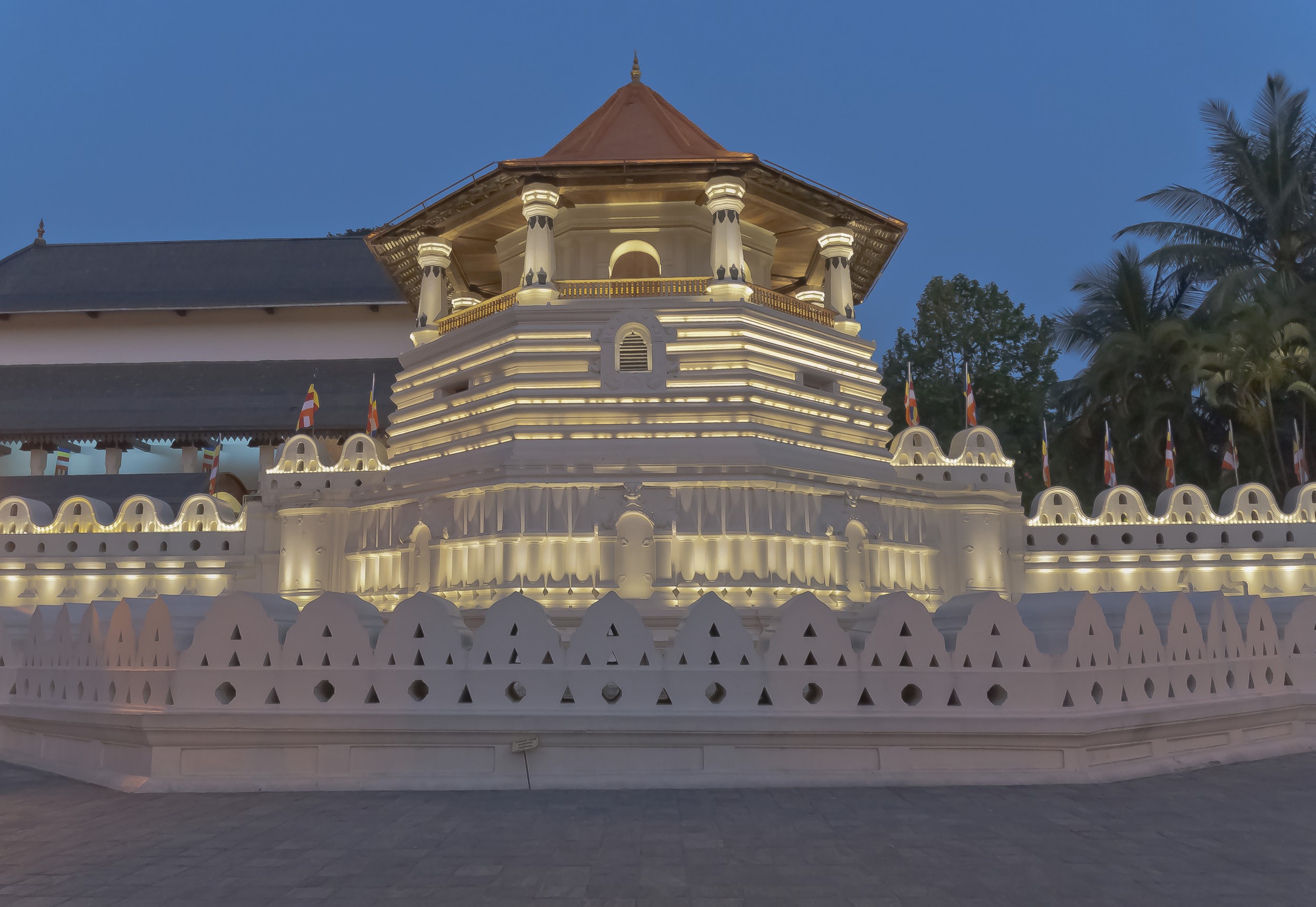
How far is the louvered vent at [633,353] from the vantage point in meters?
19.8

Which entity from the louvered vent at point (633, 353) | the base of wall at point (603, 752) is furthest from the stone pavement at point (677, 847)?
the louvered vent at point (633, 353)

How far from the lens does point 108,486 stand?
29.6 meters

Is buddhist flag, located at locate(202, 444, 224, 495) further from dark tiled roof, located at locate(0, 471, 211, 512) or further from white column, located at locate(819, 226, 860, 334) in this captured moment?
white column, located at locate(819, 226, 860, 334)

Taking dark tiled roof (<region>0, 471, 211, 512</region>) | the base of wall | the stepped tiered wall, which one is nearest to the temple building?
dark tiled roof (<region>0, 471, 211, 512</region>)

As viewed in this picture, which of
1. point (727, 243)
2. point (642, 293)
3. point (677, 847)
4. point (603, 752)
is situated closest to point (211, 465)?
point (642, 293)

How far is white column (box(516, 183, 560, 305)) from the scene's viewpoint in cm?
2027

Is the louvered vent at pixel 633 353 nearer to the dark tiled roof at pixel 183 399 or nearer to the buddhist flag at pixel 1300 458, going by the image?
the dark tiled roof at pixel 183 399

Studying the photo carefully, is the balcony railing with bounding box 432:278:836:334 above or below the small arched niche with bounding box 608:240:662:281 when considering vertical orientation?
below

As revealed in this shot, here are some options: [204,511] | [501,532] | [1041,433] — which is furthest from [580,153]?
[1041,433]

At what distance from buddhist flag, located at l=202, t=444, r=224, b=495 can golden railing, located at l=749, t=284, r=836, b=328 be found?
1513 cm

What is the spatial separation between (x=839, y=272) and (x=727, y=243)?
3.79m

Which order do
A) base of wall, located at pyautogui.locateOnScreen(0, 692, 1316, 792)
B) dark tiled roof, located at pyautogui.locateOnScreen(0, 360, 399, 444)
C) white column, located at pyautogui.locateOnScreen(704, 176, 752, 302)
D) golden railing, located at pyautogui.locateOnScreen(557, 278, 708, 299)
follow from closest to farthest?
base of wall, located at pyautogui.locateOnScreen(0, 692, 1316, 792) → white column, located at pyautogui.locateOnScreen(704, 176, 752, 302) → golden railing, located at pyautogui.locateOnScreen(557, 278, 708, 299) → dark tiled roof, located at pyautogui.locateOnScreen(0, 360, 399, 444)

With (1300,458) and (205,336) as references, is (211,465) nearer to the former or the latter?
(205,336)

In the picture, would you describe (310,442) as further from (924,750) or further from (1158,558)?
(1158,558)
